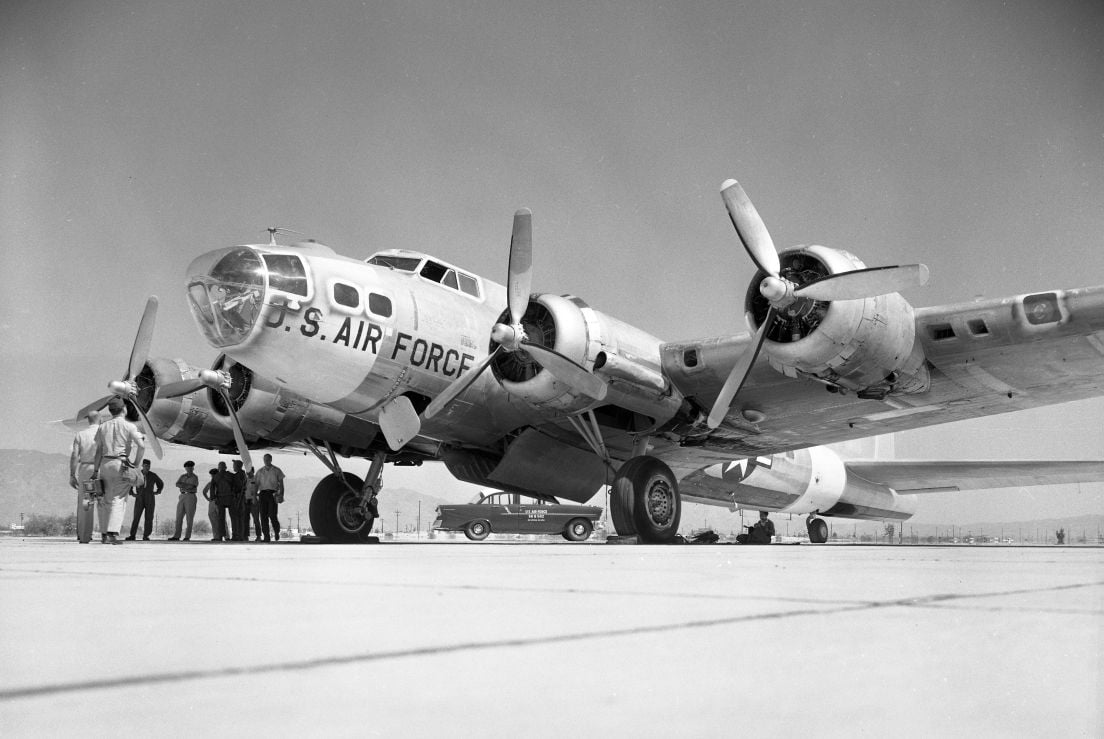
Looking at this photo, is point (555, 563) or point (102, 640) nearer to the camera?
point (102, 640)

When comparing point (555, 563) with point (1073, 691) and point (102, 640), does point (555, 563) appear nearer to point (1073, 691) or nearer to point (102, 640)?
point (102, 640)

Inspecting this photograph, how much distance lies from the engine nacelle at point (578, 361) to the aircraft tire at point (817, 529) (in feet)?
45.9

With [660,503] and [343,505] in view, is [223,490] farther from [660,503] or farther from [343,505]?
[660,503]

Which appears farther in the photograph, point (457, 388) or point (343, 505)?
point (343, 505)

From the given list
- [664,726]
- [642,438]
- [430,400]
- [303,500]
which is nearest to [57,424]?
[430,400]

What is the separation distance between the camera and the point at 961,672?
4.90 feet

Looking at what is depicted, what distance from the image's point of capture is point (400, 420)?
11586 millimetres

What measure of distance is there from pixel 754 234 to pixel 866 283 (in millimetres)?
1520

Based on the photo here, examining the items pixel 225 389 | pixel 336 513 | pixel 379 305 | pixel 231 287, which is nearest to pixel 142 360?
pixel 225 389

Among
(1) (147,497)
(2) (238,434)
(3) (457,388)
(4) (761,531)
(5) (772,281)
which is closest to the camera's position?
(5) (772,281)

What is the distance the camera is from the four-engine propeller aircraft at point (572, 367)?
10.2 metres

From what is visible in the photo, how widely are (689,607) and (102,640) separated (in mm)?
1537

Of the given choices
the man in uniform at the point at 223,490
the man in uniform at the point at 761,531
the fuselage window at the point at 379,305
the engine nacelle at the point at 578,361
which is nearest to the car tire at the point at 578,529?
the man in uniform at the point at 761,531

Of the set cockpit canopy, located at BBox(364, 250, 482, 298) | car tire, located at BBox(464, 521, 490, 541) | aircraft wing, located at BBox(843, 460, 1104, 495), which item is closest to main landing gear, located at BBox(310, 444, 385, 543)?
cockpit canopy, located at BBox(364, 250, 482, 298)
